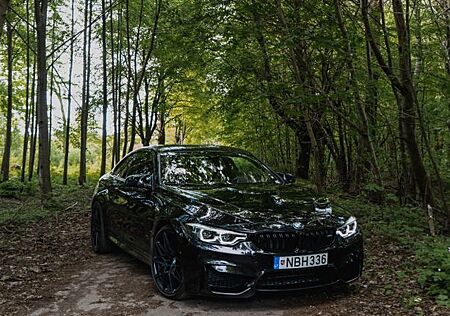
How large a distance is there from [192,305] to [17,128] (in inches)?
1385

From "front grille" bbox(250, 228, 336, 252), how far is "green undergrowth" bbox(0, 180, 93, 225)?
6829 millimetres

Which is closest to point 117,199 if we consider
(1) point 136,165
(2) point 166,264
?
(1) point 136,165

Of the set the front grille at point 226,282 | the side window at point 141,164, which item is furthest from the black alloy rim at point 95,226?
the front grille at point 226,282

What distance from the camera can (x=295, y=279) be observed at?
4230 millimetres

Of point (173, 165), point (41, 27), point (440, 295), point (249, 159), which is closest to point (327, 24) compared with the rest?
point (249, 159)

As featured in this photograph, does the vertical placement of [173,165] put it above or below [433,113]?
below

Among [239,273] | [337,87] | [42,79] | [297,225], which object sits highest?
[42,79]

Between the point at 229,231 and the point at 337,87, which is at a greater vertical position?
the point at 337,87

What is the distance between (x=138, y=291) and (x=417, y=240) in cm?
372

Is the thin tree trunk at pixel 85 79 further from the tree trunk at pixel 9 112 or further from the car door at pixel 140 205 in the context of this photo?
the car door at pixel 140 205

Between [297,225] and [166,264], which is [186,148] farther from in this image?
[297,225]

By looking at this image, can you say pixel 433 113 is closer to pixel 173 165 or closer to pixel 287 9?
pixel 287 9

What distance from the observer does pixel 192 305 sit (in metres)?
4.45

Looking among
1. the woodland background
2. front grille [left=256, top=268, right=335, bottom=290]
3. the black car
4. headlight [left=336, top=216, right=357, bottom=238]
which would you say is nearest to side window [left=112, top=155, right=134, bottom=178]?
the black car
